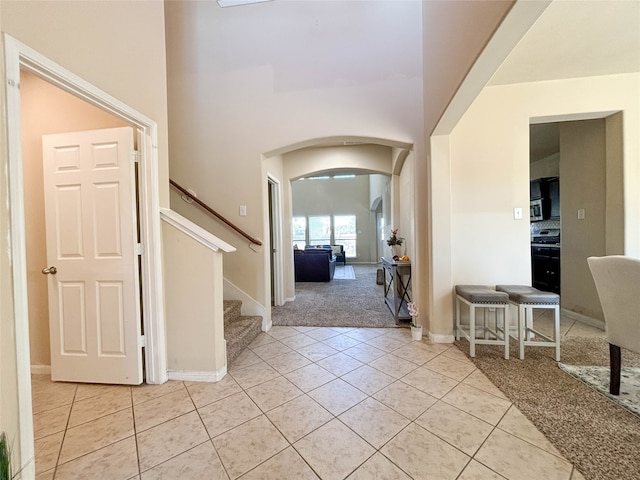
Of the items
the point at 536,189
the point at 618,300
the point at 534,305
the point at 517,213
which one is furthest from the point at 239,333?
the point at 536,189

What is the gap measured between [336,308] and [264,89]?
312 cm

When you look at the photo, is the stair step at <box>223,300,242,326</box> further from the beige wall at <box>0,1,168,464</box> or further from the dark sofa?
the dark sofa

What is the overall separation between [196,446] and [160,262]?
1.23 m

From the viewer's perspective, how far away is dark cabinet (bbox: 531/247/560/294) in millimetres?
3988

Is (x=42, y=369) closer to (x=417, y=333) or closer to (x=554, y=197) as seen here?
(x=417, y=333)

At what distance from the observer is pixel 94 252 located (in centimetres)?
188

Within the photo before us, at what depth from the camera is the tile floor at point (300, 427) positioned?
1.19 metres

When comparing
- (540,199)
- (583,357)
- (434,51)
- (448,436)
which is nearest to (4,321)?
(448,436)

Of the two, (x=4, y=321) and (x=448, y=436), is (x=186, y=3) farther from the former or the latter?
(x=448, y=436)

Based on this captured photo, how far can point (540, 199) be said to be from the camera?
4500 mm

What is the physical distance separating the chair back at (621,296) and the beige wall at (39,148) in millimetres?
3610

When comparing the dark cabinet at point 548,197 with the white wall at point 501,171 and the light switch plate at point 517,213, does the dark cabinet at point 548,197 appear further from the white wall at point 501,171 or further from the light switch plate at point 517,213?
the light switch plate at point 517,213

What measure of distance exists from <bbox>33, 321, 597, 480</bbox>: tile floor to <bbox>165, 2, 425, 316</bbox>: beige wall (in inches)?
53.4

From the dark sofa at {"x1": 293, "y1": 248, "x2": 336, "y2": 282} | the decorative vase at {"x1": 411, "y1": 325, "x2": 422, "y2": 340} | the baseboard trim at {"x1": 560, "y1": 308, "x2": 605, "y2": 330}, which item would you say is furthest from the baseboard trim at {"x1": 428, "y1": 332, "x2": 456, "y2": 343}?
the dark sofa at {"x1": 293, "y1": 248, "x2": 336, "y2": 282}
